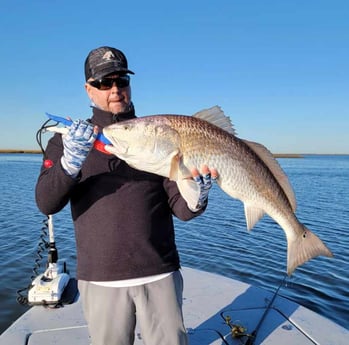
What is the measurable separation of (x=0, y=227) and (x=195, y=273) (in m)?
10.2

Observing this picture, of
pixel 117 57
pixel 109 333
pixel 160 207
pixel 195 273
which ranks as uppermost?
pixel 117 57

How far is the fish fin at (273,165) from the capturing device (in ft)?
10.1

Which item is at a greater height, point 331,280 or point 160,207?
point 160,207

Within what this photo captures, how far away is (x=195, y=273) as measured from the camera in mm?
6070

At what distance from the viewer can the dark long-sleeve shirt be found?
2771mm

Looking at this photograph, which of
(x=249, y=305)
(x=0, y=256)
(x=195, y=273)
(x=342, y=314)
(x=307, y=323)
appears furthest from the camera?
(x=0, y=256)

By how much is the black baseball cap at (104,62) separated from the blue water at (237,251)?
5575 millimetres

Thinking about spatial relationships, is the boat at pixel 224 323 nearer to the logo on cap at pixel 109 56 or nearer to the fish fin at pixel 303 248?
the fish fin at pixel 303 248

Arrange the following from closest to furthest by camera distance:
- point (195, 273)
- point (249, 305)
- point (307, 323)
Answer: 1. point (307, 323)
2. point (249, 305)
3. point (195, 273)

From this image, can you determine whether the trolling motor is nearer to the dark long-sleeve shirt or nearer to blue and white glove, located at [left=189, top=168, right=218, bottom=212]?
the dark long-sleeve shirt

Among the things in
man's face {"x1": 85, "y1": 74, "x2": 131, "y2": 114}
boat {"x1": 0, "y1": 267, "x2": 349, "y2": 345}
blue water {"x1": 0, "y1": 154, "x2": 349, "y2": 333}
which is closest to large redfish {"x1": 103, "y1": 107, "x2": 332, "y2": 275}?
man's face {"x1": 85, "y1": 74, "x2": 131, "y2": 114}

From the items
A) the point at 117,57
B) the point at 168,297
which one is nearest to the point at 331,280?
the point at 168,297

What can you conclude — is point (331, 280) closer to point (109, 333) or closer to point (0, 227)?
point (109, 333)

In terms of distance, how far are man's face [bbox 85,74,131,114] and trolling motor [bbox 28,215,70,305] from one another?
7.07 feet
